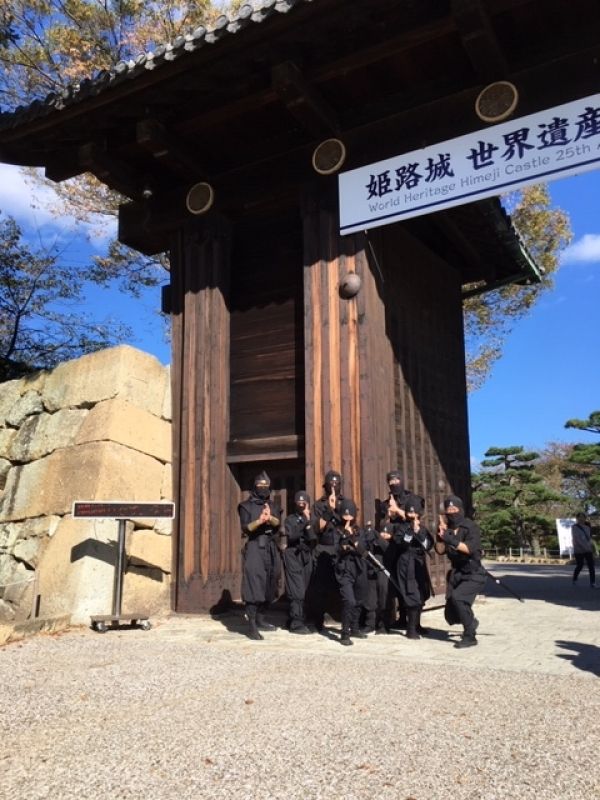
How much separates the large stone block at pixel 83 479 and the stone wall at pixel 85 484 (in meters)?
0.01

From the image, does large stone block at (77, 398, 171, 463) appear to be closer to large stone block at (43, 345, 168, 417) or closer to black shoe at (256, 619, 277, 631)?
large stone block at (43, 345, 168, 417)

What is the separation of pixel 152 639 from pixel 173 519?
240cm

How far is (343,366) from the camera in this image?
8.05m

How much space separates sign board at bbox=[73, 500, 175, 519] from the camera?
24.7 feet

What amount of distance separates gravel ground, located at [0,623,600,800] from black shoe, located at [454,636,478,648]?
86cm

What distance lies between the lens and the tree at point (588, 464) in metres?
28.9

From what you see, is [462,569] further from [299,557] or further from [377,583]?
[299,557]

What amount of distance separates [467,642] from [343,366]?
135 inches

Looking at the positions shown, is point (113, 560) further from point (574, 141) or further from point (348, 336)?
point (574, 141)

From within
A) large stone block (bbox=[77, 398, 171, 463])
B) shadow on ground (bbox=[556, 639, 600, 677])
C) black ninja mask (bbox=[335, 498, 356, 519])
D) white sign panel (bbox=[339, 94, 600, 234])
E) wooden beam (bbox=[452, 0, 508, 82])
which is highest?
wooden beam (bbox=[452, 0, 508, 82])

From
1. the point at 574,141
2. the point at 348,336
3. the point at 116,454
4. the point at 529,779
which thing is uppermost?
the point at 574,141

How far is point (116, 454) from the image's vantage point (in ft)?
28.1

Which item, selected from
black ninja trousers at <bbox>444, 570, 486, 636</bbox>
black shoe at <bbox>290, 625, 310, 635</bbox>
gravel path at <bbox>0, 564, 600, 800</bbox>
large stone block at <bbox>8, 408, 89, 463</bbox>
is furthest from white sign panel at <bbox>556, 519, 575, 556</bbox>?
large stone block at <bbox>8, 408, 89, 463</bbox>

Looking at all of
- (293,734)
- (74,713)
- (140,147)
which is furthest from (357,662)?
(140,147)
